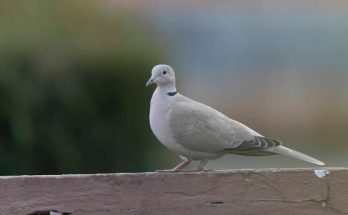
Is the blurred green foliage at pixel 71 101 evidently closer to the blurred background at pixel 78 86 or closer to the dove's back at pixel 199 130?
the blurred background at pixel 78 86

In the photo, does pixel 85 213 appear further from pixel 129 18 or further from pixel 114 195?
pixel 129 18

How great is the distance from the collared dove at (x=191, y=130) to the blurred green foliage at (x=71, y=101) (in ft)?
8.41

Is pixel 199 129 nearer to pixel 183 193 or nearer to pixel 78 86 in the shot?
pixel 183 193

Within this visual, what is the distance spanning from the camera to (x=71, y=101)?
5652 millimetres

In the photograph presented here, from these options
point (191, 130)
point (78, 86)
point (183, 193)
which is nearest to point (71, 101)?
point (78, 86)

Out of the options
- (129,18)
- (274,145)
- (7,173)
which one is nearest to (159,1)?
(129,18)

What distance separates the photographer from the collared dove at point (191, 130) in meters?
2.99

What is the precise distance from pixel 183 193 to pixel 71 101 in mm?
2976

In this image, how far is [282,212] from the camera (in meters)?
2.79

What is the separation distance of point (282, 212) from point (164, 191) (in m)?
0.34

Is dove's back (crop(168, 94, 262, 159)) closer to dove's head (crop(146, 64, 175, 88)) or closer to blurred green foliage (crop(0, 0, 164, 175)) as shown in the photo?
dove's head (crop(146, 64, 175, 88))

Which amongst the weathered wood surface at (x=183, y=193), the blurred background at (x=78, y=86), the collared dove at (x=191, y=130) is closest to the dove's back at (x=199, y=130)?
the collared dove at (x=191, y=130)

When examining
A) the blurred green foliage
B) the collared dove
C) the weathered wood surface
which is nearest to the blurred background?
the blurred green foliage

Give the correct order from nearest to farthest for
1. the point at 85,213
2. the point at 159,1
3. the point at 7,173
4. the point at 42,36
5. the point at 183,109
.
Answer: the point at 85,213 < the point at 183,109 < the point at 7,173 < the point at 42,36 < the point at 159,1
